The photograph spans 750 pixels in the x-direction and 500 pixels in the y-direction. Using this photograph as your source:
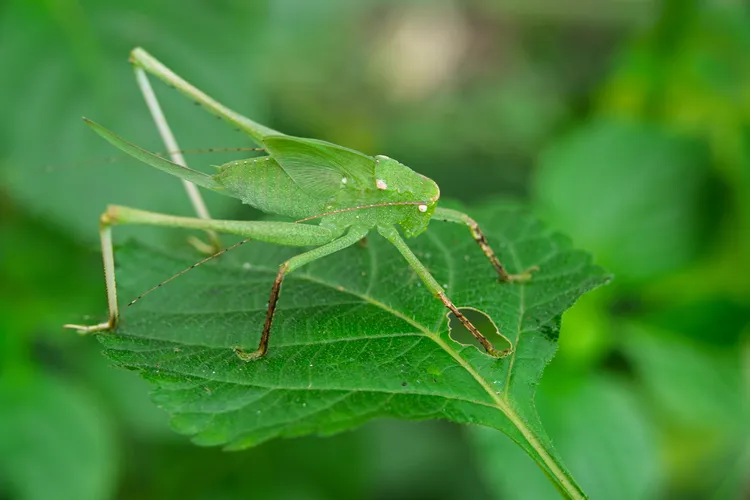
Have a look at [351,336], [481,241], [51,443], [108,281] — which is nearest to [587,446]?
[481,241]

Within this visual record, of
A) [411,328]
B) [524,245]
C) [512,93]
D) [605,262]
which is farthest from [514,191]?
[411,328]

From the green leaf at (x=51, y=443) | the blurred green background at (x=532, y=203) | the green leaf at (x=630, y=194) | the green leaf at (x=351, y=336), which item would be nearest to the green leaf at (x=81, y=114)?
the blurred green background at (x=532, y=203)

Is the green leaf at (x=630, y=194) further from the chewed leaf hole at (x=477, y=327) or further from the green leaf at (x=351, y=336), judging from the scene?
the green leaf at (x=351, y=336)

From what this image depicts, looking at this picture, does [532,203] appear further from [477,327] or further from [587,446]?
[587,446]

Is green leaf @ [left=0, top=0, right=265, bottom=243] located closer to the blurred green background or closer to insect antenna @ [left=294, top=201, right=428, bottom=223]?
the blurred green background

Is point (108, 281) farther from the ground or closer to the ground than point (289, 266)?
farther from the ground
